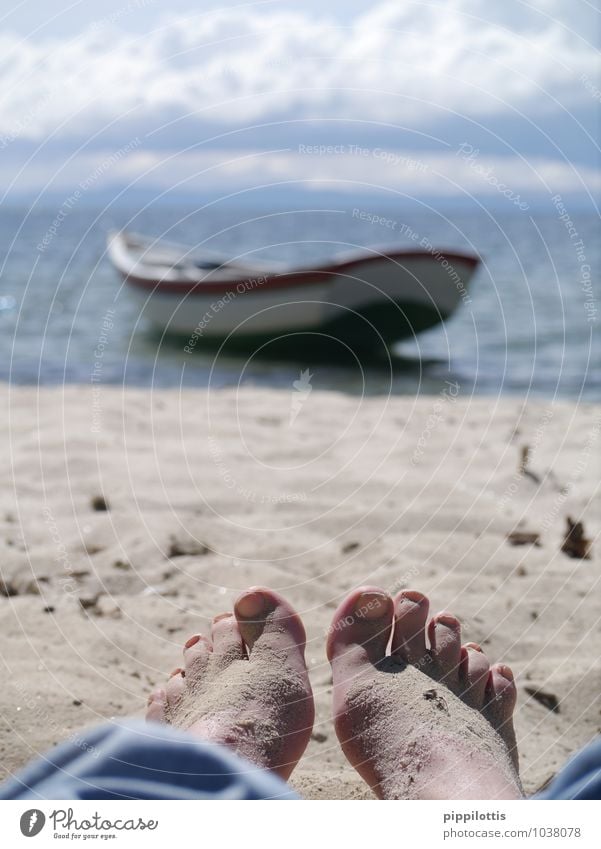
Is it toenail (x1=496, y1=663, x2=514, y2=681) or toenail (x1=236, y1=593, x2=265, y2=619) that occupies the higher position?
toenail (x1=236, y1=593, x2=265, y2=619)

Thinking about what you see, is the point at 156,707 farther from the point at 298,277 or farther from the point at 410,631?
the point at 298,277

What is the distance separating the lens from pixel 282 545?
286 centimetres

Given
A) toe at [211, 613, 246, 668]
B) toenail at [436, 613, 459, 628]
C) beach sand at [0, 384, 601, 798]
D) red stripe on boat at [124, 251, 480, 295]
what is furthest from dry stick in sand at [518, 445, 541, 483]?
red stripe on boat at [124, 251, 480, 295]

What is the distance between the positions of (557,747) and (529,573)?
718 mm

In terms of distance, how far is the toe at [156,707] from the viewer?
191 centimetres

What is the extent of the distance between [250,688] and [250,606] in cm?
20

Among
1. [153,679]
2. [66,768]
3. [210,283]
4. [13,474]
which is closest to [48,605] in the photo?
[153,679]

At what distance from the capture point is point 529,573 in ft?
8.56

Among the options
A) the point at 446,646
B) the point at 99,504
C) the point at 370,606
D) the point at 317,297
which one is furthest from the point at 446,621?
the point at 317,297

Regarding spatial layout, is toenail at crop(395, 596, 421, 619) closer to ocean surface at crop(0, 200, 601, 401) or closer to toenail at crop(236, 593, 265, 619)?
toenail at crop(236, 593, 265, 619)

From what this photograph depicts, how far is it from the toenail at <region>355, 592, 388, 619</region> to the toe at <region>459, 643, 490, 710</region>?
8.4 inches

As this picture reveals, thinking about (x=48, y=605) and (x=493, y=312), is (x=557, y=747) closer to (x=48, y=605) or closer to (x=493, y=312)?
(x=48, y=605)

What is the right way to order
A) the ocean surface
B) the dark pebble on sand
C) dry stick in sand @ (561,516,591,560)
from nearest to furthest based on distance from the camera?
dry stick in sand @ (561,516,591,560), the dark pebble on sand, the ocean surface

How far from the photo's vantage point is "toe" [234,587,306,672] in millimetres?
1991
